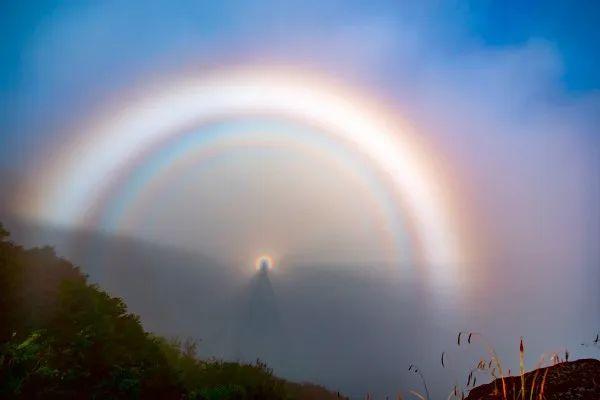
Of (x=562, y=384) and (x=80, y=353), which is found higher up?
(x=80, y=353)

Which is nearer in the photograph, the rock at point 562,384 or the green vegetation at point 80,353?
the rock at point 562,384

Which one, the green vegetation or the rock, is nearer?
the rock

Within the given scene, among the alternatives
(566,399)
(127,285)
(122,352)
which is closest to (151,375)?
(122,352)

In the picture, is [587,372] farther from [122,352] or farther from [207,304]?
[207,304]

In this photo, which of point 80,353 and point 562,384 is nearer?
point 562,384
